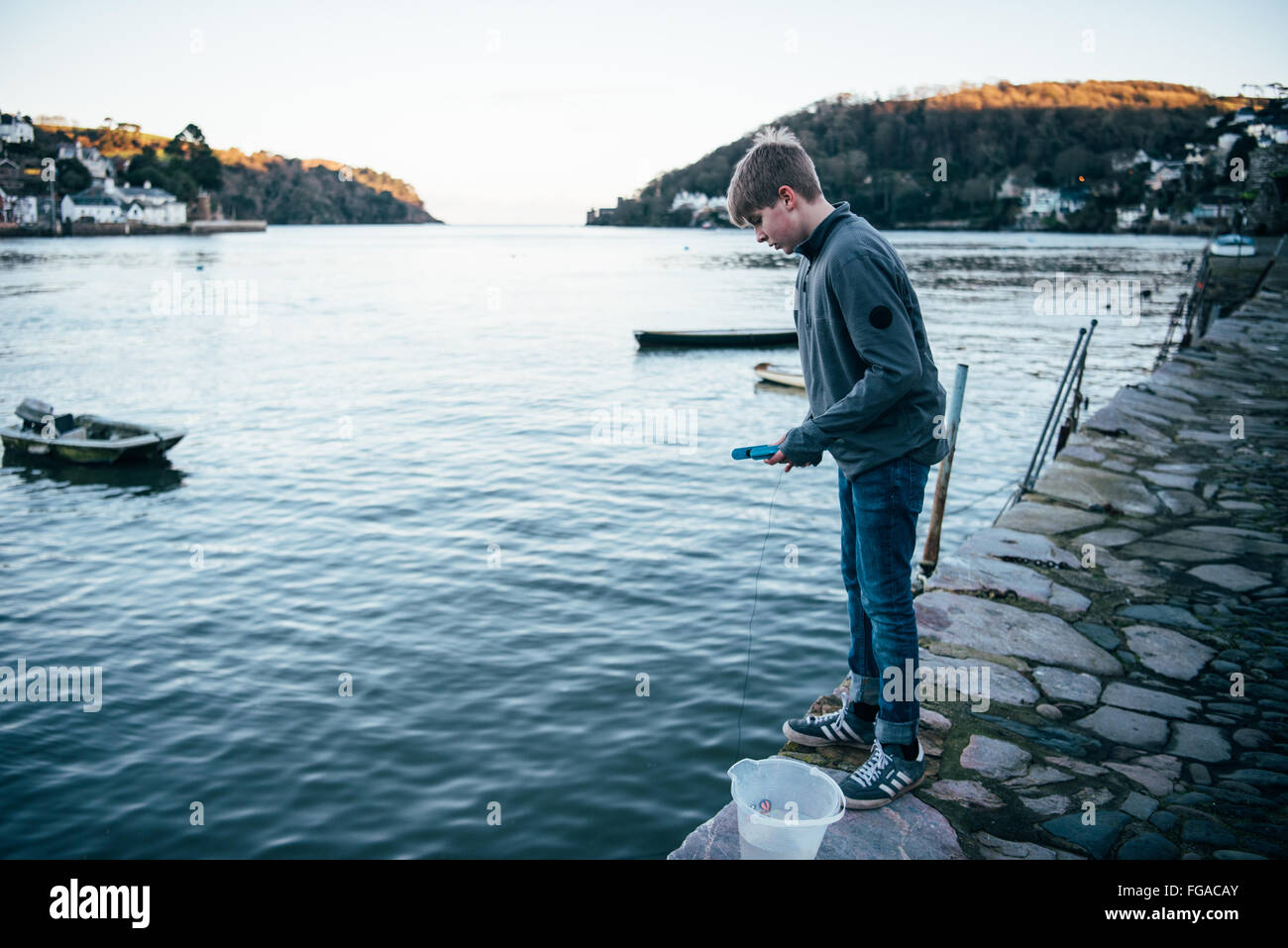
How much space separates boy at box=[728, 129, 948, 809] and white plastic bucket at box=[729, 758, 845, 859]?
0.29 m

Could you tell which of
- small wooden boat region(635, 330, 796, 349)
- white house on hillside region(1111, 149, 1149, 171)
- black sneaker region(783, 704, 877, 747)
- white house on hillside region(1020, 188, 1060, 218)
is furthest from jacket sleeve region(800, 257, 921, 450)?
white house on hillside region(1111, 149, 1149, 171)

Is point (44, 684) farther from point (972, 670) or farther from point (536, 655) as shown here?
point (972, 670)

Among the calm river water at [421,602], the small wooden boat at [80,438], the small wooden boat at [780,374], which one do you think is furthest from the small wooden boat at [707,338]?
the small wooden boat at [80,438]

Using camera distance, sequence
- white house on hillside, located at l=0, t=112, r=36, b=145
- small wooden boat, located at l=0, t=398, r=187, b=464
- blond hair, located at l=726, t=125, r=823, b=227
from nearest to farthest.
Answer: blond hair, located at l=726, t=125, r=823, b=227
small wooden boat, located at l=0, t=398, r=187, b=464
white house on hillside, located at l=0, t=112, r=36, b=145

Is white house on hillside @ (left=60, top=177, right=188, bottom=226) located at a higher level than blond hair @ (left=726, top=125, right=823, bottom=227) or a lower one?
higher

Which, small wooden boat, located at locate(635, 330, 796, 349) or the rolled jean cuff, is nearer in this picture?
the rolled jean cuff

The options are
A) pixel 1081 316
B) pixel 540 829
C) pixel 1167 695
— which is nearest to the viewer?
pixel 1167 695

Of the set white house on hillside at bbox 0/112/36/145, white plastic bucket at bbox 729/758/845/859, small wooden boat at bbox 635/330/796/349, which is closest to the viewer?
white plastic bucket at bbox 729/758/845/859

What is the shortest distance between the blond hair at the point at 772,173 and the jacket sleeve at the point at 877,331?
39 centimetres

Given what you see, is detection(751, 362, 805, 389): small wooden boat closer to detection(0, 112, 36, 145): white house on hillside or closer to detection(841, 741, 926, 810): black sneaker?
detection(841, 741, 926, 810): black sneaker

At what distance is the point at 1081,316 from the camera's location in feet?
145

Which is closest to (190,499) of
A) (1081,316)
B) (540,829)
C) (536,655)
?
(536,655)

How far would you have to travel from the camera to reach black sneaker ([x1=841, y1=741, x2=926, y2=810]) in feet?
10.9

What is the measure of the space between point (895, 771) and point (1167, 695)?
1873mm
